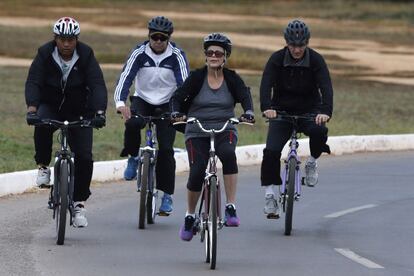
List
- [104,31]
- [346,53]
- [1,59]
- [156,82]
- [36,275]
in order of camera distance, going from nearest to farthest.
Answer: [36,275]
[156,82]
[1,59]
[346,53]
[104,31]

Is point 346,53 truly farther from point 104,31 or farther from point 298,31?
point 298,31

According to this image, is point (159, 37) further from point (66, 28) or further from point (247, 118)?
point (247, 118)

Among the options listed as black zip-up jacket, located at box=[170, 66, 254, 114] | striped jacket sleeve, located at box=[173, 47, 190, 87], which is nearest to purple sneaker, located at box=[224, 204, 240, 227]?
black zip-up jacket, located at box=[170, 66, 254, 114]

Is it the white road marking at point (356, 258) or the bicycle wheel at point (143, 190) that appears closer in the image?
the white road marking at point (356, 258)

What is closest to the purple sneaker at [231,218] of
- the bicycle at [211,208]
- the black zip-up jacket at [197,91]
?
the bicycle at [211,208]

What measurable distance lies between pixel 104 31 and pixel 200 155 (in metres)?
48.4

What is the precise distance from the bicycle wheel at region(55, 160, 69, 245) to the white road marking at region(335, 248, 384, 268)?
235 cm

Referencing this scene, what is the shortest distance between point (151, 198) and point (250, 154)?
7344 mm

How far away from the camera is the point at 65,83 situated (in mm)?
12547

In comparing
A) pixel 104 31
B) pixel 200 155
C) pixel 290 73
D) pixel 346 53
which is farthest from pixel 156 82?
pixel 104 31

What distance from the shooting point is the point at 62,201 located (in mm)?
12156

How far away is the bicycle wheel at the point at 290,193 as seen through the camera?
13.0m

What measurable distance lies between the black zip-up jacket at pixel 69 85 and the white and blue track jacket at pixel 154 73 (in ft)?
3.80

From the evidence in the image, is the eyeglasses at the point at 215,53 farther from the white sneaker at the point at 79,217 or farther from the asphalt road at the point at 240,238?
the white sneaker at the point at 79,217
